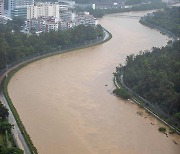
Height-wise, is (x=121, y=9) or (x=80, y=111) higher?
(x=121, y=9)

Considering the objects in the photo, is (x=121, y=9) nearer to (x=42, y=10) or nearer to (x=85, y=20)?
(x=85, y=20)

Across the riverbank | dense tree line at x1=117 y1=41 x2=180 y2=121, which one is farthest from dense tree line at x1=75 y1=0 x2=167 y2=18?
the riverbank

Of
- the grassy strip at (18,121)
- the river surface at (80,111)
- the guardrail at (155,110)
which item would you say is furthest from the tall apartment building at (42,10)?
the guardrail at (155,110)

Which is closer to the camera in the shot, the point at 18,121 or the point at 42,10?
the point at 18,121

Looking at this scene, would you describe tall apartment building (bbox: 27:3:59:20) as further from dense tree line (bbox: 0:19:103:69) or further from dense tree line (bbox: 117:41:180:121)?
dense tree line (bbox: 117:41:180:121)

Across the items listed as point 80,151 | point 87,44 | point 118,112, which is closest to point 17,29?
point 87,44

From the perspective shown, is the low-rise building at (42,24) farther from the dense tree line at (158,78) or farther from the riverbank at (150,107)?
the riverbank at (150,107)

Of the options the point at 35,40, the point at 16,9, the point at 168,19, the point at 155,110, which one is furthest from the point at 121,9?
the point at 155,110
